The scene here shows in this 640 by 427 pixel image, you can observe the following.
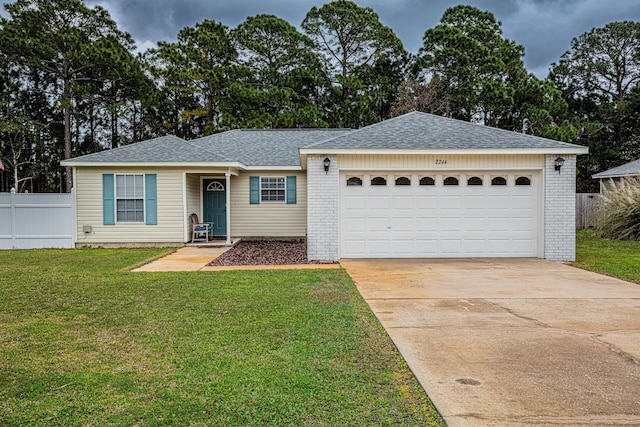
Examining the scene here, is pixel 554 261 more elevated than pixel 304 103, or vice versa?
pixel 304 103

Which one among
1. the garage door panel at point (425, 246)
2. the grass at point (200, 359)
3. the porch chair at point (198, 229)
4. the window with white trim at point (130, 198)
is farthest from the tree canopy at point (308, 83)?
the grass at point (200, 359)

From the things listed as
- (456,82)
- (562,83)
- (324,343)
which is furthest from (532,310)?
(562,83)

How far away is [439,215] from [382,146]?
225cm

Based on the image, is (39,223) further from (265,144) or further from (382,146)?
(382,146)

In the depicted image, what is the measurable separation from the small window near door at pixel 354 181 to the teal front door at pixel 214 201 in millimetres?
6794

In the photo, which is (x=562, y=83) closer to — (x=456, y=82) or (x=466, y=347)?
(x=456, y=82)

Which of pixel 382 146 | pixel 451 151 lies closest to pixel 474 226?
pixel 451 151

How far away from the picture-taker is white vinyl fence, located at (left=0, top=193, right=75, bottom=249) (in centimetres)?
1418

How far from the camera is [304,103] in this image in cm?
2959

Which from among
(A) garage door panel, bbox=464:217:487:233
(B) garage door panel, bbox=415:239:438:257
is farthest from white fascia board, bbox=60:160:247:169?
(A) garage door panel, bbox=464:217:487:233

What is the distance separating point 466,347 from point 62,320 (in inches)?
191

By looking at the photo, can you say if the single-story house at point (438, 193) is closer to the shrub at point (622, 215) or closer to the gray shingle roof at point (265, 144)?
the gray shingle roof at point (265, 144)

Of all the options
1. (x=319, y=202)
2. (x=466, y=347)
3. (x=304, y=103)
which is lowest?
(x=466, y=347)

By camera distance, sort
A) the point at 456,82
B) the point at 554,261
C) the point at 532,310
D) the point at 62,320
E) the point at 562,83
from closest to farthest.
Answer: the point at 62,320 < the point at 532,310 < the point at 554,261 < the point at 456,82 < the point at 562,83
